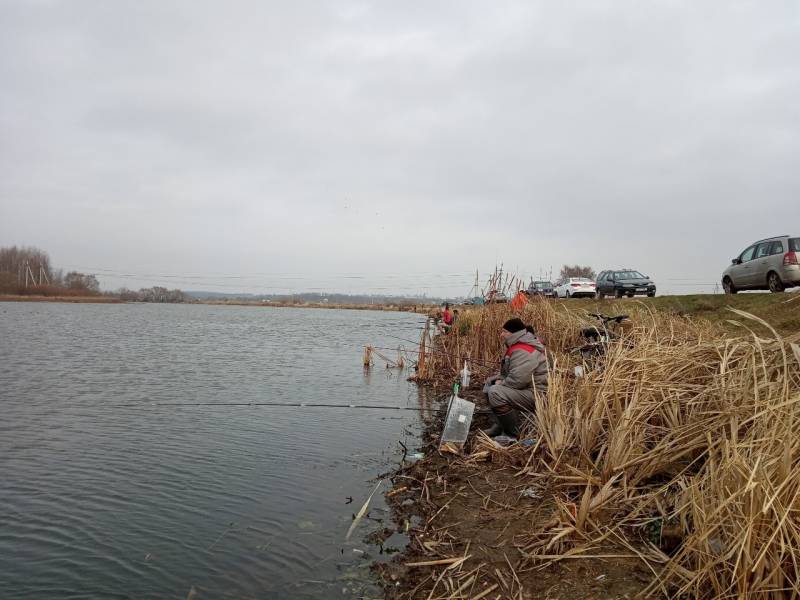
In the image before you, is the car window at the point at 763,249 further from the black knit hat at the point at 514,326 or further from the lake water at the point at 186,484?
the black knit hat at the point at 514,326

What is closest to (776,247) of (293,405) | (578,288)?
(293,405)

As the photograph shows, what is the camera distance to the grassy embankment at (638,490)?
9.41 ft

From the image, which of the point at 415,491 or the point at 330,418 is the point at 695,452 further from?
the point at 330,418

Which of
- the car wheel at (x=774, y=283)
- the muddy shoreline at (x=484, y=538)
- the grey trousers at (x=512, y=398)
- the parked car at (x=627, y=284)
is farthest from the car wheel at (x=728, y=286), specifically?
the muddy shoreline at (x=484, y=538)

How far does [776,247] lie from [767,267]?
59cm

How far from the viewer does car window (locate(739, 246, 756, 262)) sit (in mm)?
16116

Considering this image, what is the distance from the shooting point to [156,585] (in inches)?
166

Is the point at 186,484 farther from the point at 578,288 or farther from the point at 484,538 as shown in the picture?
the point at 578,288

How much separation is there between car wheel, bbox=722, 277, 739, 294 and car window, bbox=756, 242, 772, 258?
1626mm

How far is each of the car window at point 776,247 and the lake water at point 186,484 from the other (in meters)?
10.7

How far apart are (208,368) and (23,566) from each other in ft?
41.7

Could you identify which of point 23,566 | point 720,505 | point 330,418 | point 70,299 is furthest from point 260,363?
point 70,299

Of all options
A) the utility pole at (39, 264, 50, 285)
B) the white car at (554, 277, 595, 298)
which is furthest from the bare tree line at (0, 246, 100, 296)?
the white car at (554, 277, 595, 298)

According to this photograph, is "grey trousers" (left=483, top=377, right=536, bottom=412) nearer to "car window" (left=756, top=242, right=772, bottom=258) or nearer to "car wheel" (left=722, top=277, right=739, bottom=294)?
"car window" (left=756, top=242, right=772, bottom=258)
